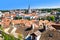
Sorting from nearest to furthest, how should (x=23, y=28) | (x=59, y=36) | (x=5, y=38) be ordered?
1. (x=59, y=36)
2. (x=5, y=38)
3. (x=23, y=28)

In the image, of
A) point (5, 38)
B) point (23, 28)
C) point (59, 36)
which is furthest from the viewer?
point (23, 28)

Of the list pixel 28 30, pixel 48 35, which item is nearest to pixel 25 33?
pixel 28 30

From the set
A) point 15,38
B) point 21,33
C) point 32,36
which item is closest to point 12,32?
point 21,33

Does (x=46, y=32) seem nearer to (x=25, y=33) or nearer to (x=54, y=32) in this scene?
(x=54, y=32)

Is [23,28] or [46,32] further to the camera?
[23,28]

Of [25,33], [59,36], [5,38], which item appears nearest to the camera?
[59,36]

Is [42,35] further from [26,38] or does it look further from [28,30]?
[28,30]

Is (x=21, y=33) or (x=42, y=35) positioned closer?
(x=42, y=35)

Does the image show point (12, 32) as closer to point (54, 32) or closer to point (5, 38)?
point (5, 38)

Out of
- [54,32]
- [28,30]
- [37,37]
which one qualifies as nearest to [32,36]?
[37,37]
